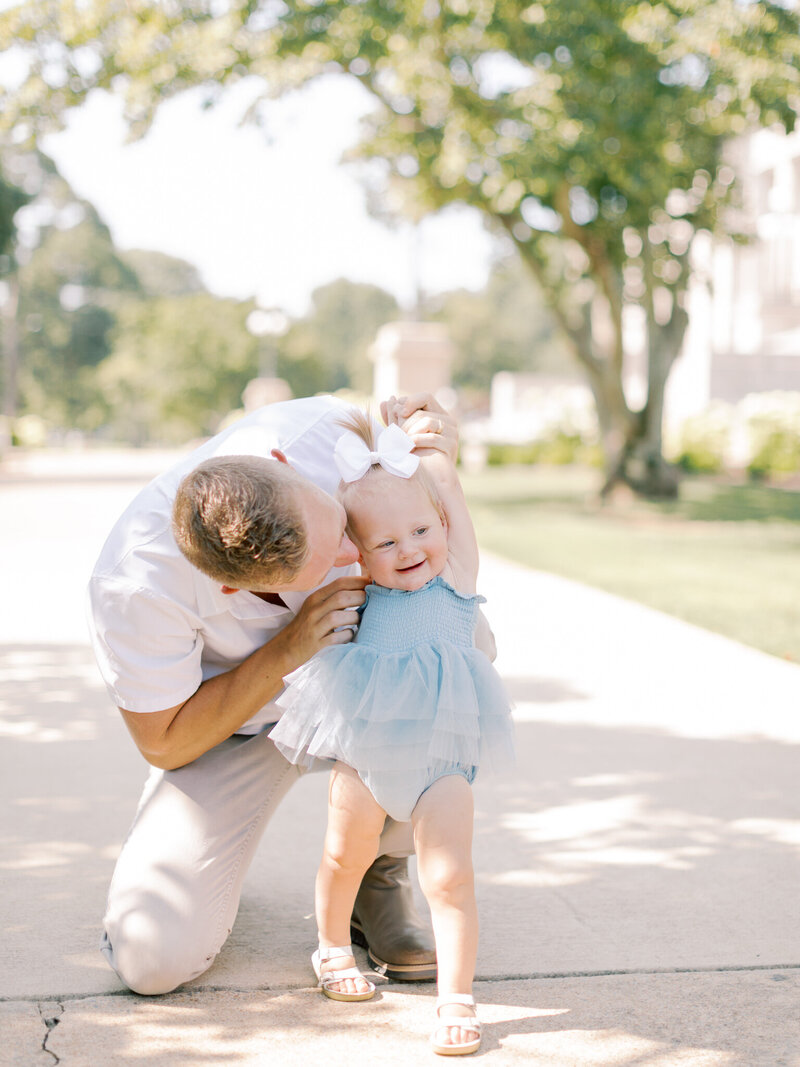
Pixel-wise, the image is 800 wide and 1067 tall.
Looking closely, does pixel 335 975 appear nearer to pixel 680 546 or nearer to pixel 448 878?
pixel 448 878

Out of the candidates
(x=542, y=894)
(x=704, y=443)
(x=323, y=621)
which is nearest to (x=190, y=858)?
(x=323, y=621)

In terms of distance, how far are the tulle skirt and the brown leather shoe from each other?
1.43ft

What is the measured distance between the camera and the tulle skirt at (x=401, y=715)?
2.47 meters

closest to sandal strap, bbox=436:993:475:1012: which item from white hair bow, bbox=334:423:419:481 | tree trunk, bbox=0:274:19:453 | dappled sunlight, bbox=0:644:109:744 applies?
white hair bow, bbox=334:423:419:481

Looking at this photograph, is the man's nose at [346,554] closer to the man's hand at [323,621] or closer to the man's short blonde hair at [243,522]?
the man's hand at [323,621]

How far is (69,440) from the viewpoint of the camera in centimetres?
6969

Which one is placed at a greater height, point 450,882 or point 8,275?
point 8,275

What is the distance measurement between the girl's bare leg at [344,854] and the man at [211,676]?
0.71ft

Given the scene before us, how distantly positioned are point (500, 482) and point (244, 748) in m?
19.6

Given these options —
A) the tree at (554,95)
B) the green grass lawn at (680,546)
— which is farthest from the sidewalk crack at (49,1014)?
the tree at (554,95)

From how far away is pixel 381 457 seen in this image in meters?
2.61

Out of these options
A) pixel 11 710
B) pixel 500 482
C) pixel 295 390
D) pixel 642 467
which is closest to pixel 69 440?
pixel 295 390

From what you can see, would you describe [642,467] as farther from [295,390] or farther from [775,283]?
[295,390]

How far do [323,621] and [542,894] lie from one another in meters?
1.14
